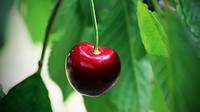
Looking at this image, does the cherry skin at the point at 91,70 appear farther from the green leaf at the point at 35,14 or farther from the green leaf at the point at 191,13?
the green leaf at the point at 35,14

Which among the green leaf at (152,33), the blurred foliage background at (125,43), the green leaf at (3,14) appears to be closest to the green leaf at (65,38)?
the blurred foliage background at (125,43)

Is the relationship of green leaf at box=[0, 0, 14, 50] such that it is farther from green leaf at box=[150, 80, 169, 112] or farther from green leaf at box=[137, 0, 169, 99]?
green leaf at box=[137, 0, 169, 99]

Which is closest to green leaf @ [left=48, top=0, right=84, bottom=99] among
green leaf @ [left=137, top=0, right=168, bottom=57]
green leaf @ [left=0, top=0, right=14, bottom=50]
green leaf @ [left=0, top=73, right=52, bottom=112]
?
green leaf @ [left=0, top=0, right=14, bottom=50]

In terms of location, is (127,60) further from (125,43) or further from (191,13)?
(191,13)

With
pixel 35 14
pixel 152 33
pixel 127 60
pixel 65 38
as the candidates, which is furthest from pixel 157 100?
pixel 152 33

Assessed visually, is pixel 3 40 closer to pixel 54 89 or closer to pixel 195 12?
pixel 195 12

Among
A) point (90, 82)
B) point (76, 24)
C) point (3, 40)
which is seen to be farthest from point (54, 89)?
point (90, 82)
